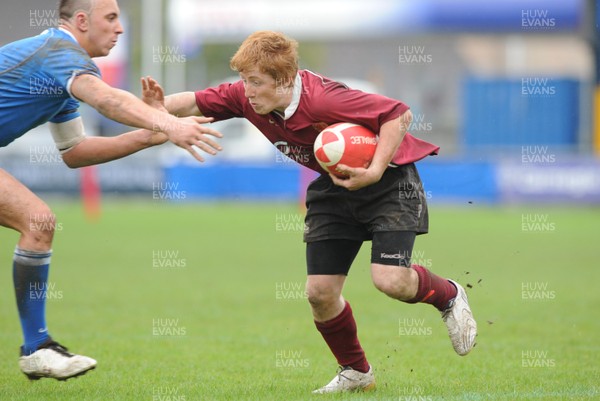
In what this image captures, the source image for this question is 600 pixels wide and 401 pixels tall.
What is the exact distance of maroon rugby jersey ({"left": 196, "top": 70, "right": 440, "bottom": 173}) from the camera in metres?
5.86

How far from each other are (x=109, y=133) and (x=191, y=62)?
12261 mm

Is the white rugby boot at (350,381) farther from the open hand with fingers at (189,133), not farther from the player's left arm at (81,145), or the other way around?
the player's left arm at (81,145)

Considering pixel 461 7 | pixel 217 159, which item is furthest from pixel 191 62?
pixel 217 159

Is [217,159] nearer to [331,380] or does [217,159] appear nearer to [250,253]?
[250,253]

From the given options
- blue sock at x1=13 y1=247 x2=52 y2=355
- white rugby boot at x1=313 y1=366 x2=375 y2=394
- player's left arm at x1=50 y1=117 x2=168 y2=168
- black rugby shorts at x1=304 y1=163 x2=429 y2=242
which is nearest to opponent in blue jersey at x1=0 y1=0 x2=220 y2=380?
blue sock at x1=13 y1=247 x2=52 y2=355

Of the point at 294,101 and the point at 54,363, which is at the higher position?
the point at 294,101

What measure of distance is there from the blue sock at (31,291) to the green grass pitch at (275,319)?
38 centimetres

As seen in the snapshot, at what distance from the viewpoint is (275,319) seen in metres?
9.29

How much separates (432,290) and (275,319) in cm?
342

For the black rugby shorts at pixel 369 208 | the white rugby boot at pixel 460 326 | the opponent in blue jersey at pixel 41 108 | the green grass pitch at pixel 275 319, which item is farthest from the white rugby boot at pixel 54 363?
the white rugby boot at pixel 460 326

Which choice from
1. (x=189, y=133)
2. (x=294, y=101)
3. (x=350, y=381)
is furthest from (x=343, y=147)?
(x=350, y=381)

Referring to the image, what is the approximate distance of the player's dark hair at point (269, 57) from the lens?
5680 millimetres

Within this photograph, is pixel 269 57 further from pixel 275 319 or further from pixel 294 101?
pixel 275 319

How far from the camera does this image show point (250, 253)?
14.8m
